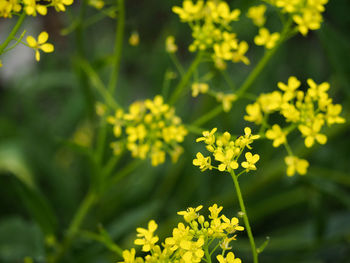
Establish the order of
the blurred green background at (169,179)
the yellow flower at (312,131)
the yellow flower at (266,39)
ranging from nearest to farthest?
1. the yellow flower at (312,131)
2. the yellow flower at (266,39)
3. the blurred green background at (169,179)

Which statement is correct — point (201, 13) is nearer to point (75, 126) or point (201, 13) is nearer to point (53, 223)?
point (53, 223)

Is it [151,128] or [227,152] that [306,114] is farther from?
[151,128]

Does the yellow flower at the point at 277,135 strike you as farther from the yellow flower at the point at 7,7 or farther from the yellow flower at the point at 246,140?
the yellow flower at the point at 7,7

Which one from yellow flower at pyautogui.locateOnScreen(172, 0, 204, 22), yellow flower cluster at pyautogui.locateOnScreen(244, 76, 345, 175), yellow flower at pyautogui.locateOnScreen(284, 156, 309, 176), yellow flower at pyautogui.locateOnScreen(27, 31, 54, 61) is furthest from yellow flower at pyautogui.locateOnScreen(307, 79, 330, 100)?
yellow flower at pyautogui.locateOnScreen(27, 31, 54, 61)

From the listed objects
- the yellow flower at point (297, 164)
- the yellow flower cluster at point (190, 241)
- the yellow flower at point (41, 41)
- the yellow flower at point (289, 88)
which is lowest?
the yellow flower cluster at point (190, 241)

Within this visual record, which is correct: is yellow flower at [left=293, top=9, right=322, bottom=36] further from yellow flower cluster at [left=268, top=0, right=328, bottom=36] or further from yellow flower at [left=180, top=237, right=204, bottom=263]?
yellow flower at [left=180, top=237, right=204, bottom=263]

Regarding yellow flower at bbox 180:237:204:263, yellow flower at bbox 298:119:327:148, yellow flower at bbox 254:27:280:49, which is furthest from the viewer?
yellow flower at bbox 254:27:280:49

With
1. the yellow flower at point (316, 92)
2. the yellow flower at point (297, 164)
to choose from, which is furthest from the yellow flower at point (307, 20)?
the yellow flower at point (297, 164)

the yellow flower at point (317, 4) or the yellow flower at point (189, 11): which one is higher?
the yellow flower at point (189, 11)

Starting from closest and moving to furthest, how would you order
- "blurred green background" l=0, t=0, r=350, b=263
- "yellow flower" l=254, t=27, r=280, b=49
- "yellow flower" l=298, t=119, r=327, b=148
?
"yellow flower" l=298, t=119, r=327, b=148 → "yellow flower" l=254, t=27, r=280, b=49 → "blurred green background" l=0, t=0, r=350, b=263
